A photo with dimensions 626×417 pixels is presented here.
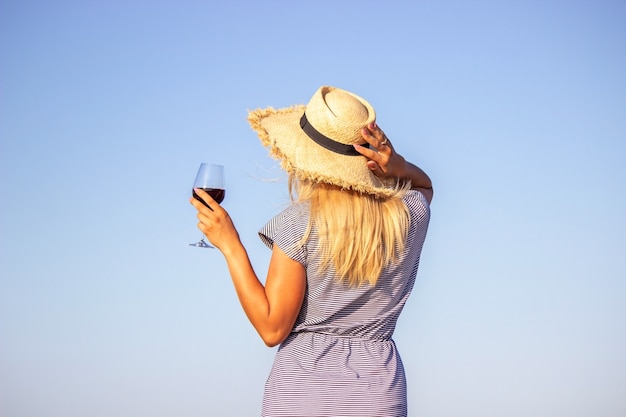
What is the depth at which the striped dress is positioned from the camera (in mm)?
3590

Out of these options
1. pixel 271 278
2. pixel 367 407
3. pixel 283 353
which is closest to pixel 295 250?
pixel 271 278

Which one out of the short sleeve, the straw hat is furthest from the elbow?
the straw hat

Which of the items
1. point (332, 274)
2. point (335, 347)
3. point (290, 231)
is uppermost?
point (290, 231)

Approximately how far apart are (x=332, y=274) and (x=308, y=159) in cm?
51

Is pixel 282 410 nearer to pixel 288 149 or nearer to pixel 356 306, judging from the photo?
pixel 356 306

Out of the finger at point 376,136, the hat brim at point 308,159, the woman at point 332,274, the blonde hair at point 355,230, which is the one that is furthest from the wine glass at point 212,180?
the finger at point 376,136

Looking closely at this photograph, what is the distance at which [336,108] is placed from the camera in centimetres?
393

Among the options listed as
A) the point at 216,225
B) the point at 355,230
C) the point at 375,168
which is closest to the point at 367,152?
the point at 375,168

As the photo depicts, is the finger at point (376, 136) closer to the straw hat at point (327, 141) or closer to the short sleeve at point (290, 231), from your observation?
the straw hat at point (327, 141)

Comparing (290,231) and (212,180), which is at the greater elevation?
(212,180)

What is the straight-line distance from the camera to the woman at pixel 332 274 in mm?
3590

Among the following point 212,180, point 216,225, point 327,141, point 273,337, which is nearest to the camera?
point 273,337

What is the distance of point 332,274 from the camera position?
3660 millimetres

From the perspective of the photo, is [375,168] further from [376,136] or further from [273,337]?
[273,337]
